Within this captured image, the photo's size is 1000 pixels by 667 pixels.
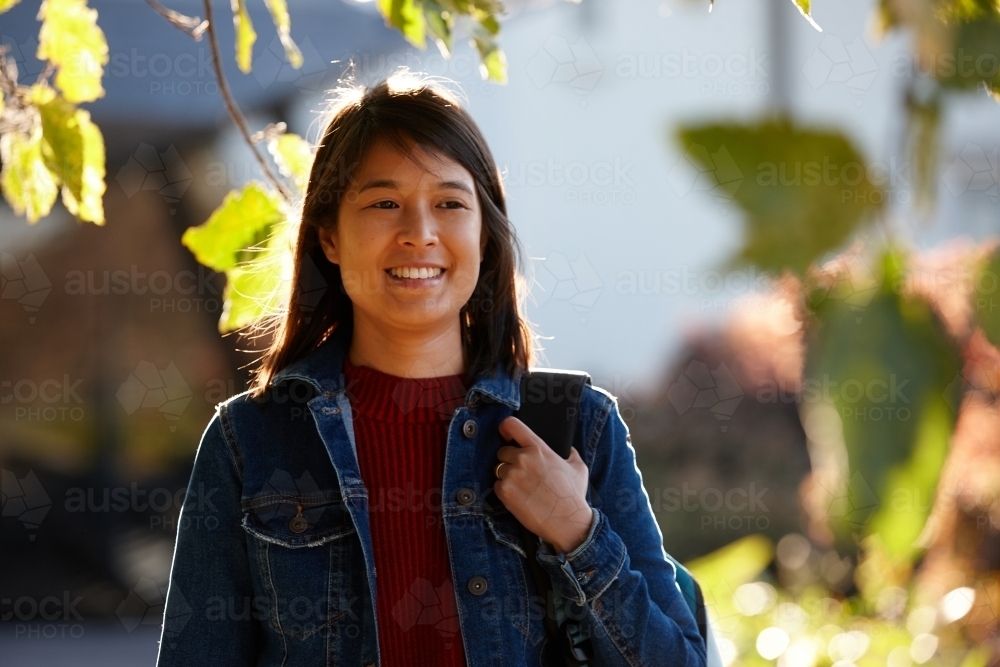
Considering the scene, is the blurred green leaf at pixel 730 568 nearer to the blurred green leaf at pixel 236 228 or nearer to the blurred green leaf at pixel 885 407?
the blurred green leaf at pixel 236 228

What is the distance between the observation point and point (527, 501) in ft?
3.92

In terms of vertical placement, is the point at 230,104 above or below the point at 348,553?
above

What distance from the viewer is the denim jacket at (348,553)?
1198 mm

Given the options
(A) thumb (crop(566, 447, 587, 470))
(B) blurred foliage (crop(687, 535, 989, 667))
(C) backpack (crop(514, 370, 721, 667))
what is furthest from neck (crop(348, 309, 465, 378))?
(B) blurred foliage (crop(687, 535, 989, 667))

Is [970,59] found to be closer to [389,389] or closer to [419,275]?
[419,275]

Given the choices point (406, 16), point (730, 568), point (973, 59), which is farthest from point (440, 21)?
point (730, 568)

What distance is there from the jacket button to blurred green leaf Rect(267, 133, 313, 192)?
59 cm

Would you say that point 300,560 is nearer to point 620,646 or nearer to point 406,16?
point 620,646

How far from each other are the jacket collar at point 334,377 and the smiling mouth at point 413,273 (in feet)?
0.51

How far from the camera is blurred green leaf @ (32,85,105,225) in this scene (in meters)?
1.22

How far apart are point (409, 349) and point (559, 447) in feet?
0.79

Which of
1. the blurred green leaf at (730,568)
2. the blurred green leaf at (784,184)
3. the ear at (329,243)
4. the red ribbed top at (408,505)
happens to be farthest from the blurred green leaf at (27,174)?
the blurred green leaf at (730,568)

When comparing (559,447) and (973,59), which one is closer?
(973,59)

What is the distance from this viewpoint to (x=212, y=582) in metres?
1.25
